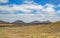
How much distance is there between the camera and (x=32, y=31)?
2973mm

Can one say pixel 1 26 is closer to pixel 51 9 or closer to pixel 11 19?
pixel 11 19

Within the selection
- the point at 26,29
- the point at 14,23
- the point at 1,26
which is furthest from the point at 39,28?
the point at 1,26

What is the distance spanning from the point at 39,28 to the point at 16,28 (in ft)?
1.17

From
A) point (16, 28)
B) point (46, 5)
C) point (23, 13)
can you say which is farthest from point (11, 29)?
point (46, 5)

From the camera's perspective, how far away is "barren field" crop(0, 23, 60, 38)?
294 cm

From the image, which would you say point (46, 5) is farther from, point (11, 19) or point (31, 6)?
point (11, 19)

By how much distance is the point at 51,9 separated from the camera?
2.99 m

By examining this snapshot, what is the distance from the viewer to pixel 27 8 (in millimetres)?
3014

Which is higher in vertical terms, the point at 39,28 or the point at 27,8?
the point at 27,8

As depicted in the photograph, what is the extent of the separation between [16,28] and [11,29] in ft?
0.26

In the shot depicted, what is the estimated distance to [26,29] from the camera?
297 centimetres

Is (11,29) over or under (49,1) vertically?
Answer: under

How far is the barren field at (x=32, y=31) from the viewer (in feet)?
9.66

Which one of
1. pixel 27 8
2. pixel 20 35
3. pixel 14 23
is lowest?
pixel 20 35
